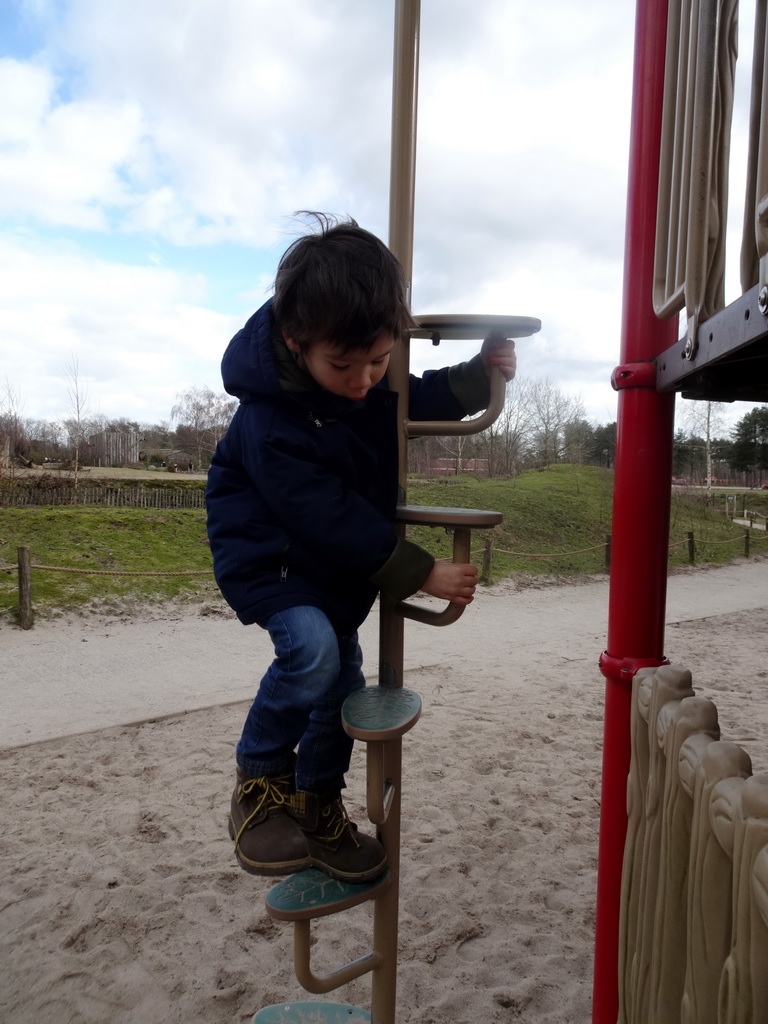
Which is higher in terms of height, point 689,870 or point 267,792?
point 689,870

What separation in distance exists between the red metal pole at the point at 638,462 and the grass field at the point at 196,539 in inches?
220

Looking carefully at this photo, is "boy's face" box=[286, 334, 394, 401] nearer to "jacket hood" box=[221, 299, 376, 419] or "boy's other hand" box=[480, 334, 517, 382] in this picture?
"jacket hood" box=[221, 299, 376, 419]

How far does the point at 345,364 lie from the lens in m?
1.46

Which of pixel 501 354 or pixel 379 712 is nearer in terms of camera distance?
pixel 379 712

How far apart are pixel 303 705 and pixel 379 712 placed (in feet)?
0.51

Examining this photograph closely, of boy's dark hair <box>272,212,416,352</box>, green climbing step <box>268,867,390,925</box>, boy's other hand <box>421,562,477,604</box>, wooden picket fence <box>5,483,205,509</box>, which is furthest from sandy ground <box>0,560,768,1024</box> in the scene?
wooden picket fence <box>5,483,205,509</box>

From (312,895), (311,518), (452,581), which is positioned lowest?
(312,895)

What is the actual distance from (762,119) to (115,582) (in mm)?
7527

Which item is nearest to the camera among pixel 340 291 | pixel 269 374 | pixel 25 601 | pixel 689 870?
pixel 689 870

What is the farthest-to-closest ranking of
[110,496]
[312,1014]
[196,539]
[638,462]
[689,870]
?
1. [110,496]
2. [196,539]
3. [312,1014]
4. [638,462]
5. [689,870]

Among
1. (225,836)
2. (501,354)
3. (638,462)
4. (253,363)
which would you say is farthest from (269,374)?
(225,836)

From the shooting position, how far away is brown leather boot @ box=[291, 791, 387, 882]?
165 cm

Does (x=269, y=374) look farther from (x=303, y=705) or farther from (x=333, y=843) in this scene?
(x=333, y=843)

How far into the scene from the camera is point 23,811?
343 cm
